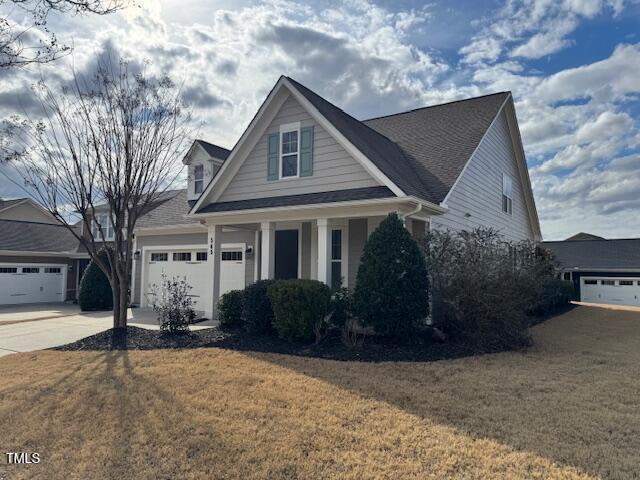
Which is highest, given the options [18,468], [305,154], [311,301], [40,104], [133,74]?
[133,74]

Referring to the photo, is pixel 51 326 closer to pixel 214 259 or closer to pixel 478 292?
pixel 214 259

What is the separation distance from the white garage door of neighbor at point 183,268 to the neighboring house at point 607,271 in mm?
21429

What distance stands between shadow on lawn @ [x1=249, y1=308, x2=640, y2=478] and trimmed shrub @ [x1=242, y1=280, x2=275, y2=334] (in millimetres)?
2091

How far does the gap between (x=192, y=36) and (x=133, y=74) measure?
5.95 feet

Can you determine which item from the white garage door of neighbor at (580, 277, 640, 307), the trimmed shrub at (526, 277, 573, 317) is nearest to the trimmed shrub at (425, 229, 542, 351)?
the trimmed shrub at (526, 277, 573, 317)

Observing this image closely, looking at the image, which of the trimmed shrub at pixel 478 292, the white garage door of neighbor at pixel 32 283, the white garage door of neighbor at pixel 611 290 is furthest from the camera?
the white garage door of neighbor at pixel 611 290

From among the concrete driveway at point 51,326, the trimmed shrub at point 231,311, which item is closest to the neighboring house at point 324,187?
the trimmed shrub at point 231,311

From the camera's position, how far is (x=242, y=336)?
10289 mm

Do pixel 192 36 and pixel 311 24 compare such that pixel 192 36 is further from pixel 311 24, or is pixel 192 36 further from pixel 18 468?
pixel 18 468

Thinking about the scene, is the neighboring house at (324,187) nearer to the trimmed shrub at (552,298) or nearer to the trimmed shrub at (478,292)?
the trimmed shrub at (478,292)

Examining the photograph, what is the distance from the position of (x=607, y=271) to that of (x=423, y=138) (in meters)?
22.1

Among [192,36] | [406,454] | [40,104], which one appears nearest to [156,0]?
[192,36]

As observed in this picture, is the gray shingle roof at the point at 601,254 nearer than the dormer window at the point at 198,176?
No

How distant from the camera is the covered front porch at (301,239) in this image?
10.4 m
